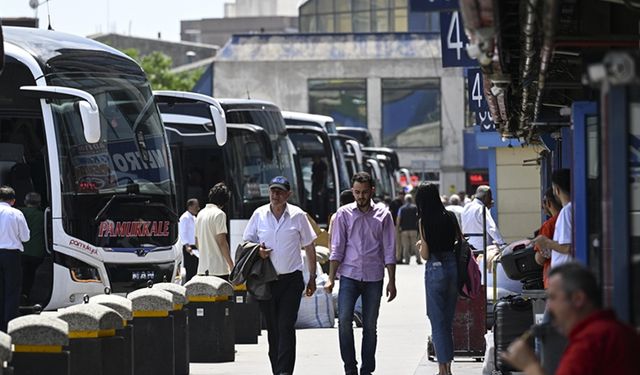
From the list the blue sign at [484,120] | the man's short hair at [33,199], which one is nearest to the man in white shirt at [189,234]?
the blue sign at [484,120]

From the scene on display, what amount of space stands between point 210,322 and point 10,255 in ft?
8.13

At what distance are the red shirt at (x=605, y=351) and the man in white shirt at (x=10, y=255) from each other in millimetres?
11526

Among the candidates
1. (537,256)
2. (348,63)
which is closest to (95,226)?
(537,256)

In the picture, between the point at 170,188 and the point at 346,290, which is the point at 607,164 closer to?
the point at 346,290

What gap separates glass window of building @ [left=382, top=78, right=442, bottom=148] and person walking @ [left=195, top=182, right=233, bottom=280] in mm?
47087

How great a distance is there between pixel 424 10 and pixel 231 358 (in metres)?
6.14

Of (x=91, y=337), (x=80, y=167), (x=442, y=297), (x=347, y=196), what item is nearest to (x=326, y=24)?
(x=347, y=196)

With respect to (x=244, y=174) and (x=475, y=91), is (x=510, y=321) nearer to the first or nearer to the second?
(x=475, y=91)

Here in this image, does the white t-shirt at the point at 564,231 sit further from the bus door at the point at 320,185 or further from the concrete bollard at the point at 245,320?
the bus door at the point at 320,185

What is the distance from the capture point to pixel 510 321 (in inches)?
526

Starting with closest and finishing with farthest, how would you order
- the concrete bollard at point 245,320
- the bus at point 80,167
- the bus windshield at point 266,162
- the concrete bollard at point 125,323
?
the concrete bollard at point 125,323 < the bus at point 80,167 < the concrete bollard at point 245,320 < the bus windshield at point 266,162

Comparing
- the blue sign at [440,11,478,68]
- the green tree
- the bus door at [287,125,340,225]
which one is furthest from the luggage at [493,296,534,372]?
the green tree

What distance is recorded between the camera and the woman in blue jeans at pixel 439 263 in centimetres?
1383

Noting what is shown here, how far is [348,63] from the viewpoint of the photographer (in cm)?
6619
